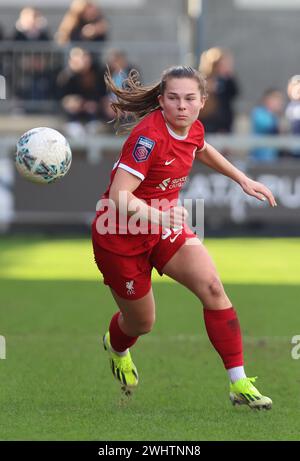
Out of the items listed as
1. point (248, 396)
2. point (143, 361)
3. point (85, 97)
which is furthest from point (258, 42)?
point (248, 396)

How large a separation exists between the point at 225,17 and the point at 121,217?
1704 cm

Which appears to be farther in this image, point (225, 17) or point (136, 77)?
point (225, 17)

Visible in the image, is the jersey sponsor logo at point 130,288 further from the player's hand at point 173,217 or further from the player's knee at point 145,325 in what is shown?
the player's hand at point 173,217

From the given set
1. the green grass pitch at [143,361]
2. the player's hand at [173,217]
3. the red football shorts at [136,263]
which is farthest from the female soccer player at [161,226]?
the green grass pitch at [143,361]

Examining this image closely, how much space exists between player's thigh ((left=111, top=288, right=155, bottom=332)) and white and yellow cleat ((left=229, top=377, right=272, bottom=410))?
705 millimetres

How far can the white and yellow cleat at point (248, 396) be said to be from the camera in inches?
259

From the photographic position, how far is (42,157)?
6691 millimetres

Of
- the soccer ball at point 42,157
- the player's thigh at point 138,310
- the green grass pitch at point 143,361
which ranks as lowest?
the green grass pitch at point 143,361

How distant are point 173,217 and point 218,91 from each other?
12.6 metres

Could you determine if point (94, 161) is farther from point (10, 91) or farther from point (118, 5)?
point (118, 5)

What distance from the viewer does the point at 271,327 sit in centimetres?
1001

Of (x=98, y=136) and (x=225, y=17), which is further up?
(x=225, y=17)

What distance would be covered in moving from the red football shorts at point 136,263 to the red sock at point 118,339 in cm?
47

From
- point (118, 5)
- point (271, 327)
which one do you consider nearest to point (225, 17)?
point (118, 5)
